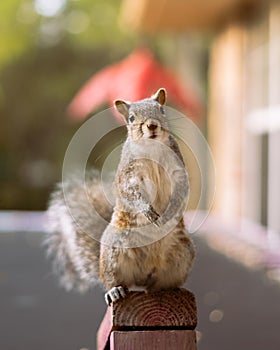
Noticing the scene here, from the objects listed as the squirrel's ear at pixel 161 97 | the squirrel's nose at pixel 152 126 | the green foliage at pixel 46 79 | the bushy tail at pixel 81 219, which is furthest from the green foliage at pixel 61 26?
the squirrel's nose at pixel 152 126

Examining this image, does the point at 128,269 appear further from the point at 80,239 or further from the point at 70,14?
the point at 70,14

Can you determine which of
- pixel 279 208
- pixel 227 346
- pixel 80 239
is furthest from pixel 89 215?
pixel 279 208

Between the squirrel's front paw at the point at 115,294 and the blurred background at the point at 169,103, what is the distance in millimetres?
316

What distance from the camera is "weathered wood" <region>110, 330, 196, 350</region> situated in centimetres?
156

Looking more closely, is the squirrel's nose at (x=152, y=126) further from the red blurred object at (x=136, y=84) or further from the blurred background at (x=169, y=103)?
the red blurred object at (x=136, y=84)

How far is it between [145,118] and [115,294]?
1.19 feet

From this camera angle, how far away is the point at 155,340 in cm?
156

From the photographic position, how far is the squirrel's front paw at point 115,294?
161 cm

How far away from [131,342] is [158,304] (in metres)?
0.09

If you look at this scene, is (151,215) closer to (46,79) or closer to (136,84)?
(136,84)

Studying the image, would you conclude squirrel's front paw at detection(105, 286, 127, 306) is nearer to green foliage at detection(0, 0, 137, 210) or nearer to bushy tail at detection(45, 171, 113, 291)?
bushy tail at detection(45, 171, 113, 291)

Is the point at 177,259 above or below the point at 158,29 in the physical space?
below

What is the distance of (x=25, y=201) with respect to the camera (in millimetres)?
15484

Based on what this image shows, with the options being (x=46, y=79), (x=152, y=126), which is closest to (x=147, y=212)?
(x=152, y=126)
